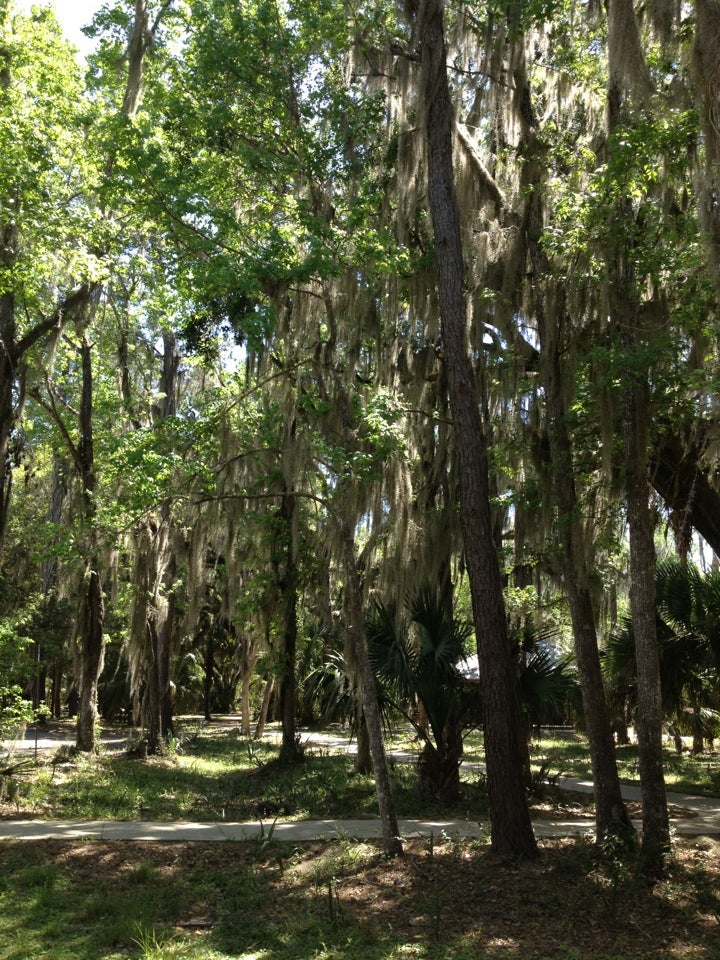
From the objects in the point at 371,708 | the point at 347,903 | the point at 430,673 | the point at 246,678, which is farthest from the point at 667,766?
the point at 246,678

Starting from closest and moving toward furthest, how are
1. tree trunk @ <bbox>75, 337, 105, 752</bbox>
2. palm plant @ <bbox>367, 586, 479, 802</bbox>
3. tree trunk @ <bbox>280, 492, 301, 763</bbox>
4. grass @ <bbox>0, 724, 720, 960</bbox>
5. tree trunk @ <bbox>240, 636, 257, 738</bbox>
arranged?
grass @ <bbox>0, 724, 720, 960</bbox> < palm plant @ <bbox>367, 586, 479, 802</bbox> < tree trunk @ <bbox>280, 492, 301, 763</bbox> < tree trunk @ <bbox>75, 337, 105, 752</bbox> < tree trunk @ <bbox>240, 636, 257, 738</bbox>

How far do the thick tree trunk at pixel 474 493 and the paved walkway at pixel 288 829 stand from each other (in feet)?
3.09

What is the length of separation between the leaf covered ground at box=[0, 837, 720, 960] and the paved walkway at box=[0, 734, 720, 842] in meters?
0.47

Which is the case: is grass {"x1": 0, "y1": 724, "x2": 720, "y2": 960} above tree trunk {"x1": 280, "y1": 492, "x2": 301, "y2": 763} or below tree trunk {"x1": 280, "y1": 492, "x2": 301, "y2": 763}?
below

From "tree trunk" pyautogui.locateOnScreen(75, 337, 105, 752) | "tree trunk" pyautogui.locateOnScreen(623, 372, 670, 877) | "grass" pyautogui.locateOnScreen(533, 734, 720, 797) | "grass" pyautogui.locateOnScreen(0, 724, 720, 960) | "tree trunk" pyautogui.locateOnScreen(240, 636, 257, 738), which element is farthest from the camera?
"tree trunk" pyautogui.locateOnScreen(240, 636, 257, 738)

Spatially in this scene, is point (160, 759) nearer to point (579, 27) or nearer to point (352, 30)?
→ point (352, 30)

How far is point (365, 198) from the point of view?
31.6ft

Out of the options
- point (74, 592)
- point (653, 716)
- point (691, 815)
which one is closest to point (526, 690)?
point (691, 815)


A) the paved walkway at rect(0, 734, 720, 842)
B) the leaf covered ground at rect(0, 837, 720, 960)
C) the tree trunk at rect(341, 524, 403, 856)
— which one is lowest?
the leaf covered ground at rect(0, 837, 720, 960)

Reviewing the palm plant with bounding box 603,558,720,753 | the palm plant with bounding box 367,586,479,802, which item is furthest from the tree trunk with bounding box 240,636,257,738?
the palm plant with bounding box 603,558,720,753

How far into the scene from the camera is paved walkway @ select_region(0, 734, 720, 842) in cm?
877

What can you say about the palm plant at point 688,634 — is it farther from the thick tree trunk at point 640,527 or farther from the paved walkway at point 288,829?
the thick tree trunk at point 640,527

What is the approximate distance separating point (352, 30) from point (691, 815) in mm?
10312

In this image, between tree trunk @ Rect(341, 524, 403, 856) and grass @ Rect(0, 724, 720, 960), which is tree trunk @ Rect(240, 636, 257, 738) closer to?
tree trunk @ Rect(341, 524, 403, 856)
